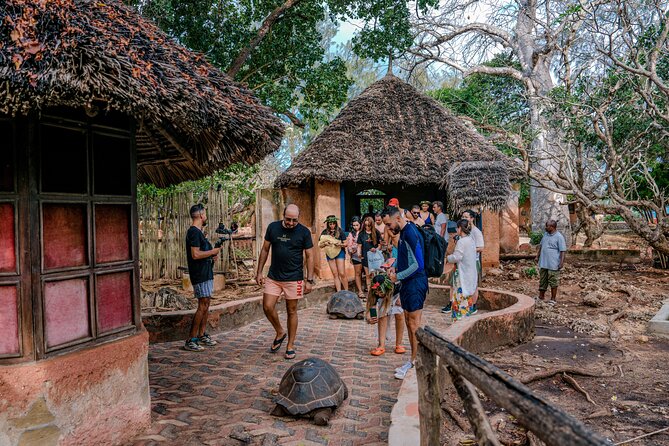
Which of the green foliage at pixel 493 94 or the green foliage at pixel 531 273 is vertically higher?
the green foliage at pixel 493 94

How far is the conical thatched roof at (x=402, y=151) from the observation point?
39.3 ft

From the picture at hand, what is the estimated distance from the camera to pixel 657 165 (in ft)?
46.8

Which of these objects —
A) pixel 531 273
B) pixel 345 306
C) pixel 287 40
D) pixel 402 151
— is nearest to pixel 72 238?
pixel 345 306

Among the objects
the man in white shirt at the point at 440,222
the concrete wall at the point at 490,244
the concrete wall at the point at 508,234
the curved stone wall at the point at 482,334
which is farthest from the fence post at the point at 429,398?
the concrete wall at the point at 508,234

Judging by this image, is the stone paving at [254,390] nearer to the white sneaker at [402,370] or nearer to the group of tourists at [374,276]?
the white sneaker at [402,370]

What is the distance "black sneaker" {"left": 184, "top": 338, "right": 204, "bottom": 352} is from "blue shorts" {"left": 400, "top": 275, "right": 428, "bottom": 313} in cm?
266

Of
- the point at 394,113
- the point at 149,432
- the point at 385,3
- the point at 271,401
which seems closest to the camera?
the point at 149,432

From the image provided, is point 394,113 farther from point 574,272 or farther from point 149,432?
point 149,432

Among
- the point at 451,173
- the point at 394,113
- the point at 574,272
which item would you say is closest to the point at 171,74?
the point at 451,173

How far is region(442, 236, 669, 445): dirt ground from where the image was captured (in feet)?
14.4

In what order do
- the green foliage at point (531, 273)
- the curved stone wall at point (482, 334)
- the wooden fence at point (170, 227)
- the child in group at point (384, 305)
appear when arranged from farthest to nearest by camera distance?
1. the green foliage at point (531, 273)
2. the wooden fence at point (170, 227)
3. the child in group at point (384, 305)
4. the curved stone wall at point (482, 334)

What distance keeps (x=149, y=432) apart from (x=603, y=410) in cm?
396

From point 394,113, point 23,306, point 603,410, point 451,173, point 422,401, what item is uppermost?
point 394,113

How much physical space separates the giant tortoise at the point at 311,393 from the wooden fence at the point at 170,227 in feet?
25.8
